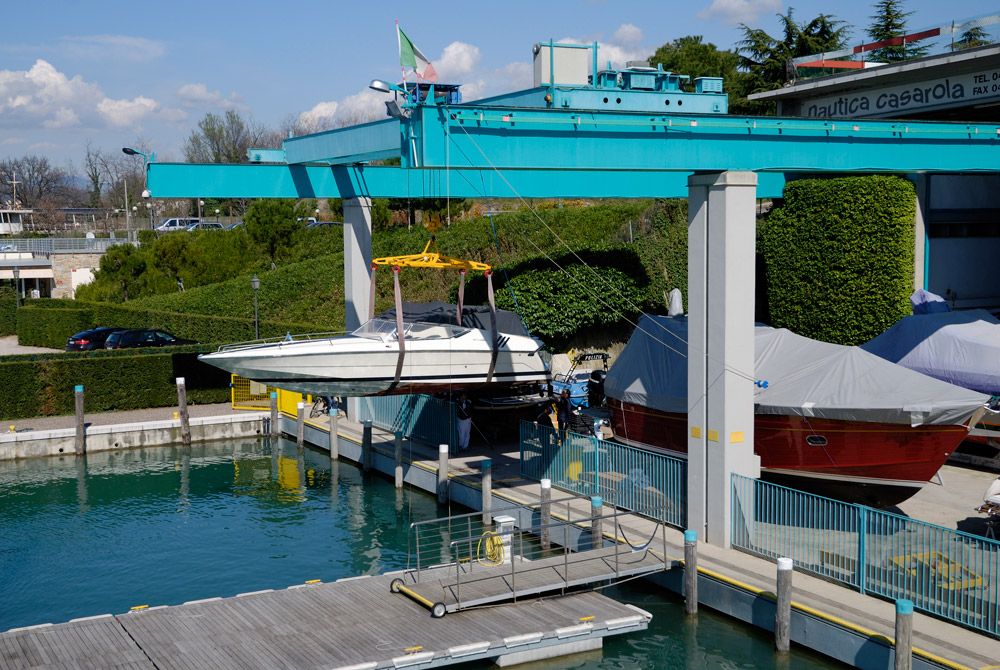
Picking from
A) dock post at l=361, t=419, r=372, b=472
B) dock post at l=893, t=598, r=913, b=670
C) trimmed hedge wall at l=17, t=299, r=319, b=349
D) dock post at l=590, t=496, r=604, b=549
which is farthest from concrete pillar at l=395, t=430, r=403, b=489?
trimmed hedge wall at l=17, t=299, r=319, b=349

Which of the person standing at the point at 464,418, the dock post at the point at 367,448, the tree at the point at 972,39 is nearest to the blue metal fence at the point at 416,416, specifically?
the person standing at the point at 464,418

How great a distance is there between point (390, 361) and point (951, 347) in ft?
38.0

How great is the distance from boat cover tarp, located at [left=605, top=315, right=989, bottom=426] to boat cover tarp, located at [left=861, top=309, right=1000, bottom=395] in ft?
14.0

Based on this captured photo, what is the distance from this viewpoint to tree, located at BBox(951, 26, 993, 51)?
25562 millimetres

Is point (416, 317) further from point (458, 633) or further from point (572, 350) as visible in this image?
point (458, 633)

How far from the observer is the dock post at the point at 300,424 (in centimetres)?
2527

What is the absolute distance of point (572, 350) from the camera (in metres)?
30.3

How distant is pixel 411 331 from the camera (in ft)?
62.3

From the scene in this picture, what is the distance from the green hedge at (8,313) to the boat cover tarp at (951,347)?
134 ft

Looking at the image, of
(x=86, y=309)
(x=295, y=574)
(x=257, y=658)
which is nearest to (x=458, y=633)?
(x=257, y=658)

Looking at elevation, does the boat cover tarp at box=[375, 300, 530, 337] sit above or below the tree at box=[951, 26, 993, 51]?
below

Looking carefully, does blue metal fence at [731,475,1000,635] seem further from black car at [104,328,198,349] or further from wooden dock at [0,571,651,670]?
black car at [104,328,198,349]

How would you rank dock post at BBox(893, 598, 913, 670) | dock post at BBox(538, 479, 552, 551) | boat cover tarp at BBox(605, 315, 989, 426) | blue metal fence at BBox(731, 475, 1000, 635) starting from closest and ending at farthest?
dock post at BBox(893, 598, 913, 670) → blue metal fence at BBox(731, 475, 1000, 635) → boat cover tarp at BBox(605, 315, 989, 426) → dock post at BBox(538, 479, 552, 551)

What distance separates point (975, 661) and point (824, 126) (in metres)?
8.66
